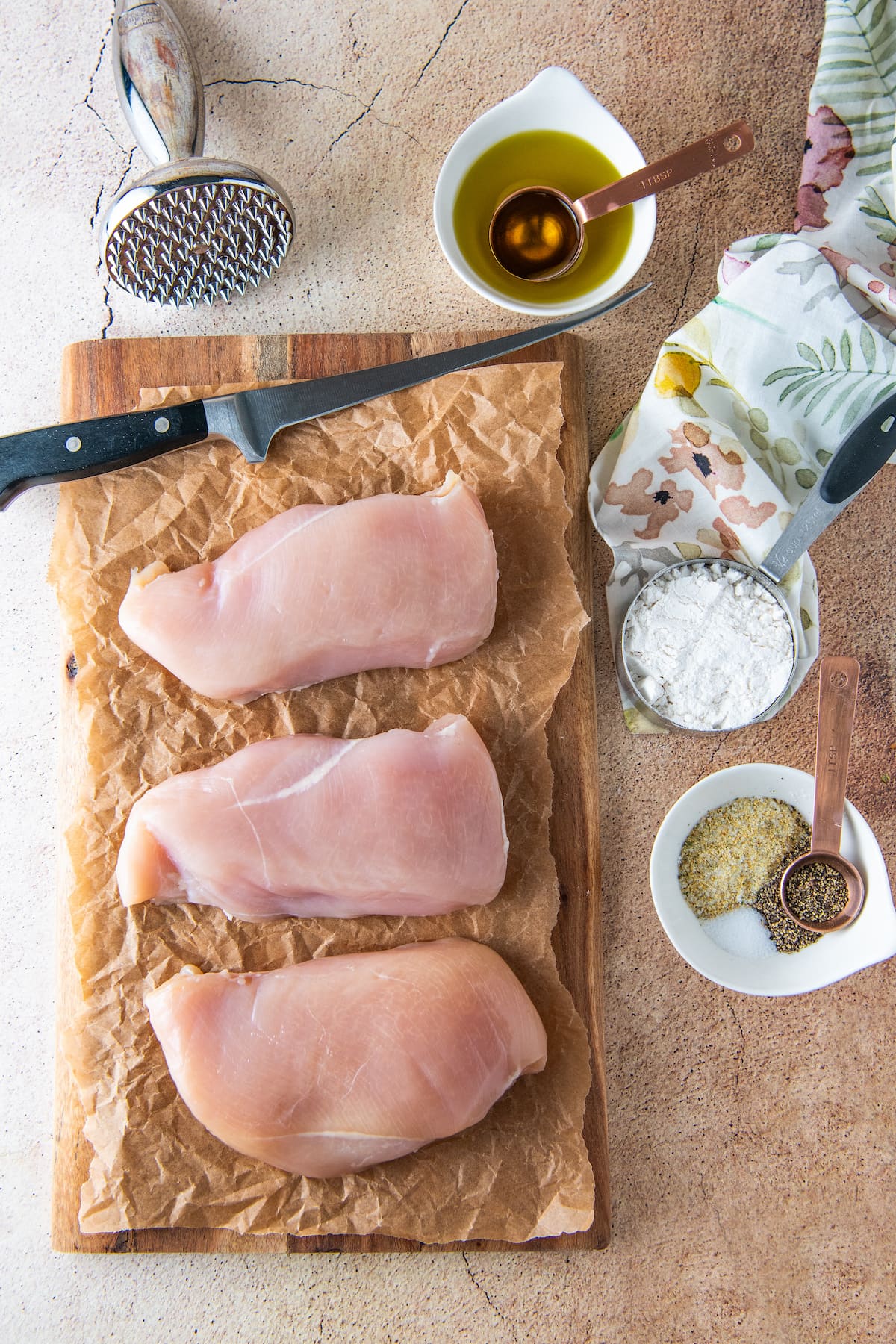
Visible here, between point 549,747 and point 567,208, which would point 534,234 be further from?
point 549,747

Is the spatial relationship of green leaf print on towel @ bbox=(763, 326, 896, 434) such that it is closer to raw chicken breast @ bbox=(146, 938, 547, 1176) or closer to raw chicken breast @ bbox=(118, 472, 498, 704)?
raw chicken breast @ bbox=(118, 472, 498, 704)

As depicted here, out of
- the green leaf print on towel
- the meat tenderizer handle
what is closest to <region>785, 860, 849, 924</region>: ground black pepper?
the green leaf print on towel

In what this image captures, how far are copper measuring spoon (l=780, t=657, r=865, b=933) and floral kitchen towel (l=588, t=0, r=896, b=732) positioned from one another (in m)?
0.11

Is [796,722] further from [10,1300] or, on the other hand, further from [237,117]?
[10,1300]

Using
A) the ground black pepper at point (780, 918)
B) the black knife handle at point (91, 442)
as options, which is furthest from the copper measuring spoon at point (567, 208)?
the ground black pepper at point (780, 918)

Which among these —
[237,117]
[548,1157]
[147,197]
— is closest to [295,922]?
[548,1157]

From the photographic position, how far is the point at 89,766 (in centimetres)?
138

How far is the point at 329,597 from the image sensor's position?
1.37 metres

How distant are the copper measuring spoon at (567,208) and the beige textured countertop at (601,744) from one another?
11 cm

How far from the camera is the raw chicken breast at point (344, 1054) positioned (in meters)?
1.29

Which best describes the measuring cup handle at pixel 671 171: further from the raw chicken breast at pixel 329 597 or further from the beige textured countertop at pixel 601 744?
the raw chicken breast at pixel 329 597

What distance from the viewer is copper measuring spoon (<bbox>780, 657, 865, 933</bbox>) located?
1.40 meters

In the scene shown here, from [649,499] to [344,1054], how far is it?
985mm

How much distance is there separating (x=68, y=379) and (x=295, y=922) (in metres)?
0.97
